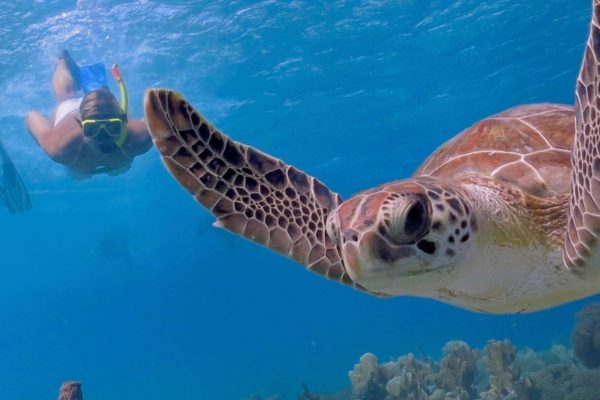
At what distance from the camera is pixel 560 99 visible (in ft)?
94.2

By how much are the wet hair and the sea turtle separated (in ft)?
15.0

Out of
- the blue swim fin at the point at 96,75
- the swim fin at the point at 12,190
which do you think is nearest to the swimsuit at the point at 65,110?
the blue swim fin at the point at 96,75

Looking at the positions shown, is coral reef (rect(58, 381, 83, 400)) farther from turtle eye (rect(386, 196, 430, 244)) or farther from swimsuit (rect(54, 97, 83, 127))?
swimsuit (rect(54, 97, 83, 127))

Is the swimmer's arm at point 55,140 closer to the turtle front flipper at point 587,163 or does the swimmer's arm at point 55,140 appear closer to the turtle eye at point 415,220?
the turtle eye at point 415,220

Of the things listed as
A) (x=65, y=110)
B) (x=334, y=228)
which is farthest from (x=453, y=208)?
(x=65, y=110)

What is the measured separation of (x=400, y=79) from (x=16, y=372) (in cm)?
8575

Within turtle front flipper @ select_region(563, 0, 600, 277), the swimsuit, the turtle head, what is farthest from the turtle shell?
the swimsuit

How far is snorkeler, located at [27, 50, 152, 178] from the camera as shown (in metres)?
6.86

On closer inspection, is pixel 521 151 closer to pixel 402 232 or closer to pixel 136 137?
pixel 402 232

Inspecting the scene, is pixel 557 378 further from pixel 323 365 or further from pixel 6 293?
pixel 6 293

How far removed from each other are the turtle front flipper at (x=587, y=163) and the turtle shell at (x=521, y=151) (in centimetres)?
44

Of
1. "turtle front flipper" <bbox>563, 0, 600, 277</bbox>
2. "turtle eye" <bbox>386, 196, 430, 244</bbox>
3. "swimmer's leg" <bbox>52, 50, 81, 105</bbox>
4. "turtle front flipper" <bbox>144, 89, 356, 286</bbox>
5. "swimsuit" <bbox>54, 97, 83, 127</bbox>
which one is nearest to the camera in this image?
"turtle eye" <bbox>386, 196, 430, 244</bbox>

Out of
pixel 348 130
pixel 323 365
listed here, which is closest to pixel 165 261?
pixel 323 365

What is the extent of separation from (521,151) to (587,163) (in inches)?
33.2
